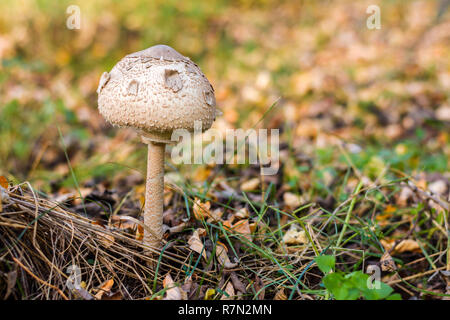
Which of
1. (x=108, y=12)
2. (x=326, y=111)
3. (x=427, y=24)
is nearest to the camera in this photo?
(x=326, y=111)

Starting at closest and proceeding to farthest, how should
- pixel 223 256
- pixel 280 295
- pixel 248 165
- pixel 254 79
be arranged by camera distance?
pixel 280 295, pixel 223 256, pixel 248 165, pixel 254 79

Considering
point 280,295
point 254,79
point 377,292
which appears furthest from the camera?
point 254,79

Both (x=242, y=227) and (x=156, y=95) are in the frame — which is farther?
(x=242, y=227)

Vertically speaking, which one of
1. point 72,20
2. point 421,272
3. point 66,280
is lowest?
point 421,272

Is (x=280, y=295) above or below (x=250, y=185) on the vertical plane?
below

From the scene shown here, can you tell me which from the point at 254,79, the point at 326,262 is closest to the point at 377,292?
the point at 326,262

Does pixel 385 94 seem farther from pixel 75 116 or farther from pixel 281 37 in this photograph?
pixel 75 116

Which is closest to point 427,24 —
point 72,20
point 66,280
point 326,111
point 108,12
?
point 326,111

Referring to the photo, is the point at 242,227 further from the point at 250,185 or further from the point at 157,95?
the point at 157,95

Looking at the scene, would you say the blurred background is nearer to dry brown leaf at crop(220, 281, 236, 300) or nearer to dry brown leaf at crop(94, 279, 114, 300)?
dry brown leaf at crop(220, 281, 236, 300)
